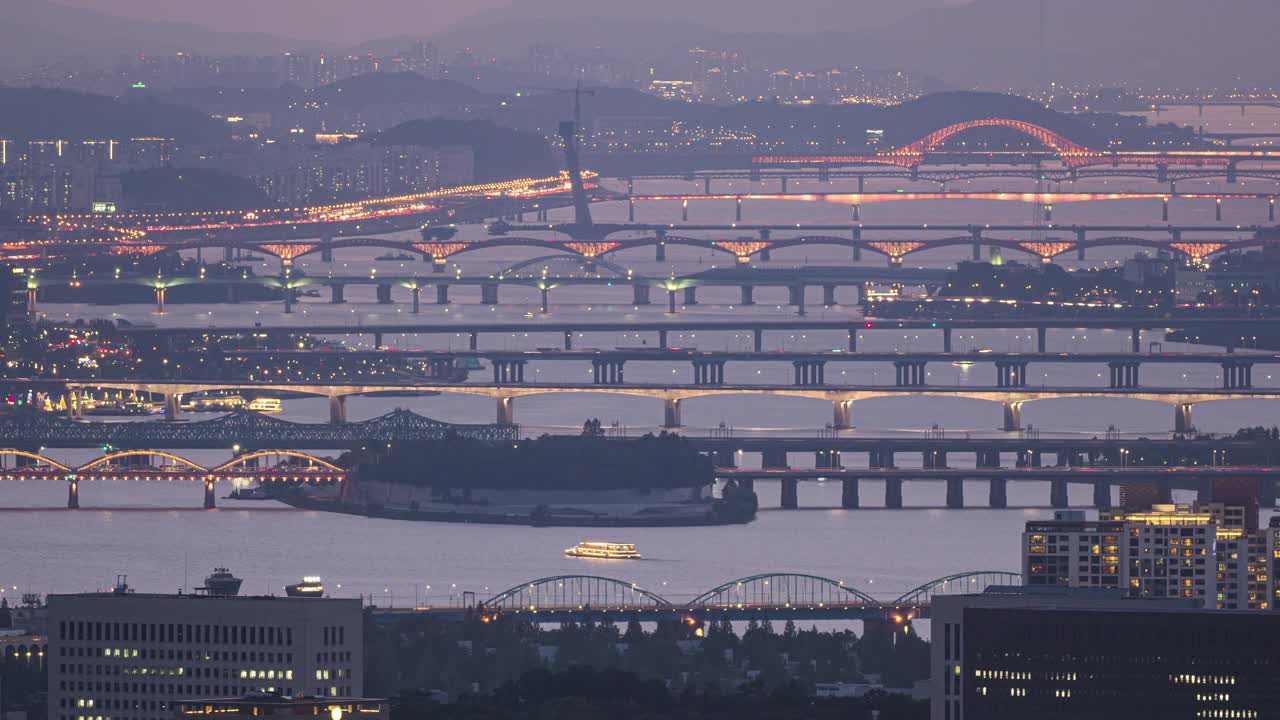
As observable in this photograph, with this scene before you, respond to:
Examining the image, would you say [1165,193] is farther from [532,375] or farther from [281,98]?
[532,375]

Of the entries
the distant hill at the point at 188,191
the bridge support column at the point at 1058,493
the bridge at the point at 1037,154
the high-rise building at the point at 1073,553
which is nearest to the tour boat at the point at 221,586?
the high-rise building at the point at 1073,553

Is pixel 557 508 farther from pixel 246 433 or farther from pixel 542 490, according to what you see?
pixel 246 433

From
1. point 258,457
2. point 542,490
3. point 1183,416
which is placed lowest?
point 542,490

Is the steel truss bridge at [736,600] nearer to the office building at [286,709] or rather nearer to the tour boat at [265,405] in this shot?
the office building at [286,709]

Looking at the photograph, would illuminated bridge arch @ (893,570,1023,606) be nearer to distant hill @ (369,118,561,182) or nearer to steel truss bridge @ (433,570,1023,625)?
steel truss bridge @ (433,570,1023,625)

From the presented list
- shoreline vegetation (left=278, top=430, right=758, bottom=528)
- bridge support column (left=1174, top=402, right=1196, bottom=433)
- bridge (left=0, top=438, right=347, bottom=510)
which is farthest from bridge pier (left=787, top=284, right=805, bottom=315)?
shoreline vegetation (left=278, top=430, right=758, bottom=528)

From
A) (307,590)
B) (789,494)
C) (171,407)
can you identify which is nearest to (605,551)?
(789,494)
